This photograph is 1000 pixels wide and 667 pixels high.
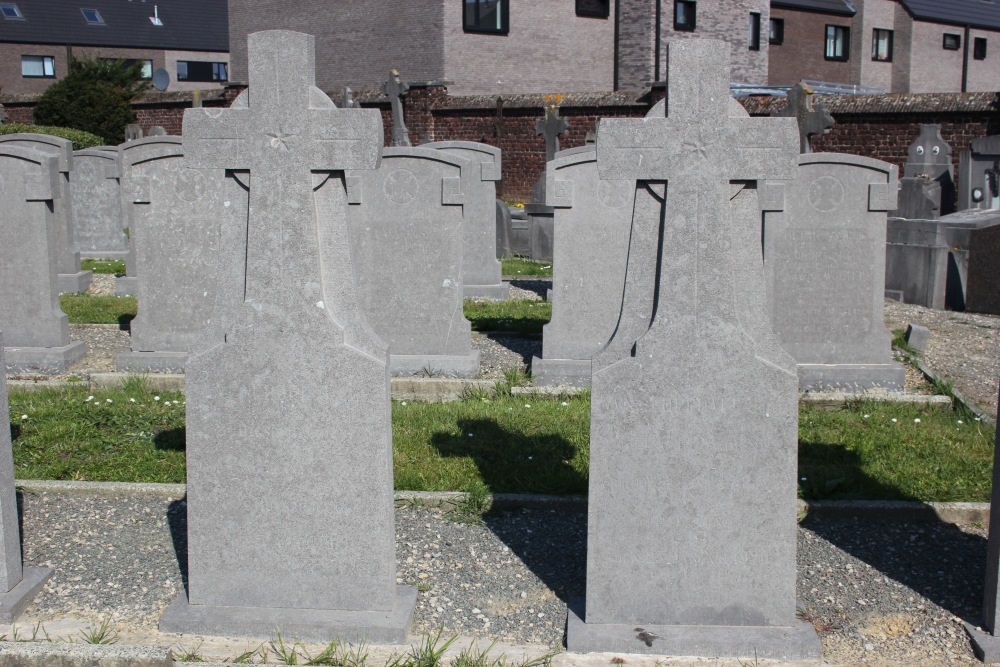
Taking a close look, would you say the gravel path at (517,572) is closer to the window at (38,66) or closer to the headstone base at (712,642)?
the headstone base at (712,642)

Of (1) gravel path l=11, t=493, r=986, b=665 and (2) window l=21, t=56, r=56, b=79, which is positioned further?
(2) window l=21, t=56, r=56, b=79

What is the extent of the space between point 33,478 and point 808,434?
14.5 ft

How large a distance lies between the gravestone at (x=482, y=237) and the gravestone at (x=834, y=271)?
3846mm

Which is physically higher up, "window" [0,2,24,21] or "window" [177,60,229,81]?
"window" [0,2,24,21]

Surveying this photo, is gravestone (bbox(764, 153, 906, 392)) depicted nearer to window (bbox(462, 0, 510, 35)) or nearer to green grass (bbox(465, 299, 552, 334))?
green grass (bbox(465, 299, 552, 334))

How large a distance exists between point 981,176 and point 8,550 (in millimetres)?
14968

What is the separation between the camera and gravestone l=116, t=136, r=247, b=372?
8.00m

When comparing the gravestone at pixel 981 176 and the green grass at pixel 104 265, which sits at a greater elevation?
the gravestone at pixel 981 176

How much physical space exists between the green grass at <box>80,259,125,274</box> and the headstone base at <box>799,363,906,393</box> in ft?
29.9

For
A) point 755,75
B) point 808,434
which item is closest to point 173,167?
point 808,434

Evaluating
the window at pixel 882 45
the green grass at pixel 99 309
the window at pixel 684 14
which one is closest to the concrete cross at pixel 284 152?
the green grass at pixel 99 309

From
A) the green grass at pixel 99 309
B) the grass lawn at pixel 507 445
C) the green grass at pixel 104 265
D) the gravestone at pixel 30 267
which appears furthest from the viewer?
the green grass at pixel 104 265

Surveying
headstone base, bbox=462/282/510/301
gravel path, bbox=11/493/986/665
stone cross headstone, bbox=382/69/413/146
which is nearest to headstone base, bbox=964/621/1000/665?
Result: gravel path, bbox=11/493/986/665

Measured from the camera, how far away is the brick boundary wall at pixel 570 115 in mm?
21953
